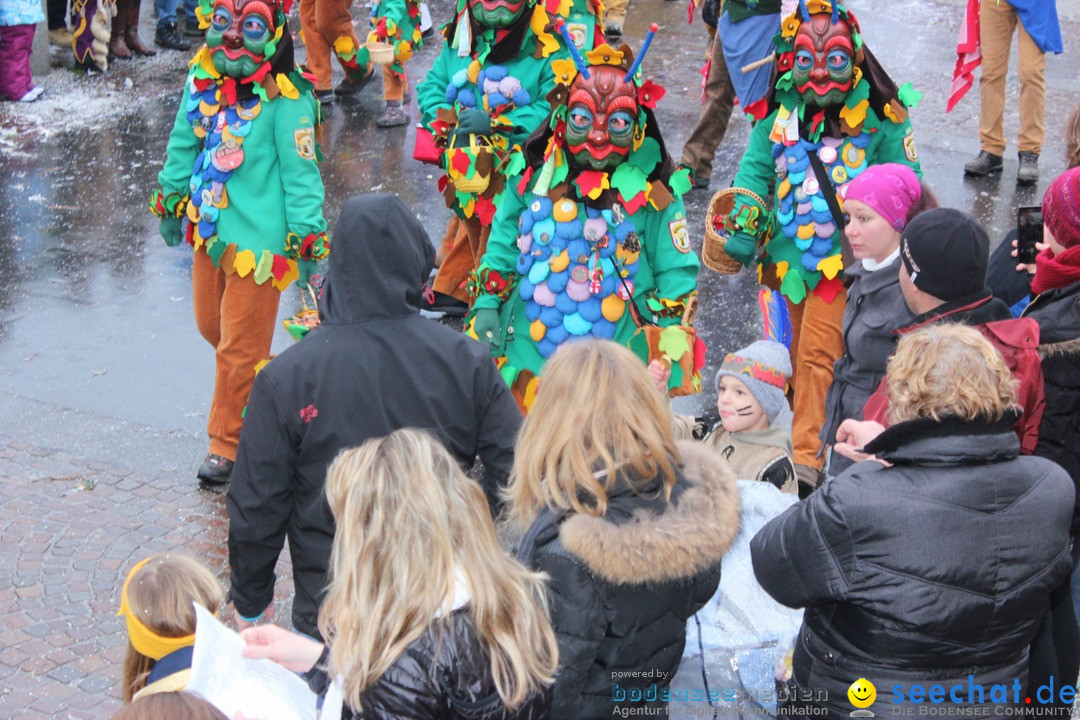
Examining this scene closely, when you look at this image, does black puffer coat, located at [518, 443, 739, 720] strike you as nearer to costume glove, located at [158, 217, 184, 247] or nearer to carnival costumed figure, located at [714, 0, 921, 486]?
carnival costumed figure, located at [714, 0, 921, 486]

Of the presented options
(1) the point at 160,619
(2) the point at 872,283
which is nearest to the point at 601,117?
(2) the point at 872,283

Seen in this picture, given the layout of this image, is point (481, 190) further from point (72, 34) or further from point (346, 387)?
point (72, 34)

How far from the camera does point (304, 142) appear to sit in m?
5.45

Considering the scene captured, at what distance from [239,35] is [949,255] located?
317 cm

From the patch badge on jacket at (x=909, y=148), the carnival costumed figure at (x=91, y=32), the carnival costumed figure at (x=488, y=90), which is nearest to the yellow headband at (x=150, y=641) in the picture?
the carnival costumed figure at (x=488, y=90)

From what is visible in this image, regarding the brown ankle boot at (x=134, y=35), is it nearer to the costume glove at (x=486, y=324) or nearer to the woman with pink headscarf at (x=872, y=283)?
the costume glove at (x=486, y=324)

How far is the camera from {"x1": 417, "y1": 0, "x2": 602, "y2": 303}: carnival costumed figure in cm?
629

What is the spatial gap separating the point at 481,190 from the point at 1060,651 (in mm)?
3744

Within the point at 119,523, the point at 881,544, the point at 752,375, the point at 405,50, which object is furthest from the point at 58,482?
the point at 405,50

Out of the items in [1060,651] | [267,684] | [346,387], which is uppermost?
[346,387]

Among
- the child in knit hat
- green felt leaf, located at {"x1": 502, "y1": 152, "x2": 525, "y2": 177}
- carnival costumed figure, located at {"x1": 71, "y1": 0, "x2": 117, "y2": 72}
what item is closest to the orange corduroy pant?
green felt leaf, located at {"x1": 502, "y1": 152, "x2": 525, "y2": 177}

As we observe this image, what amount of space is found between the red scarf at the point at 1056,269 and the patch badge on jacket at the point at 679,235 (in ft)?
4.68

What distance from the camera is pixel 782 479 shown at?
4.30 m

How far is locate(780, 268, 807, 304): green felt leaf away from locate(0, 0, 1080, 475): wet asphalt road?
3.55 feet
